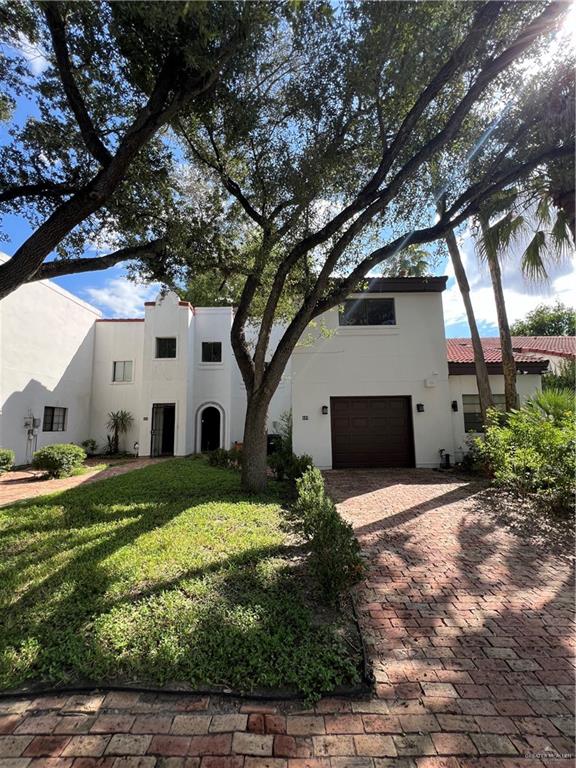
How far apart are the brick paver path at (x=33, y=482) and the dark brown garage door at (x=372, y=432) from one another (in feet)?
23.0

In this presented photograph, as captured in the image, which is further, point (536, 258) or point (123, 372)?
point (123, 372)

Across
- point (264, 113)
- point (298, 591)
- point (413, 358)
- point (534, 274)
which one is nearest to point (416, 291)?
point (413, 358)

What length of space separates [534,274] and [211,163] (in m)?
7.55

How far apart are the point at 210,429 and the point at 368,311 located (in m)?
10.3

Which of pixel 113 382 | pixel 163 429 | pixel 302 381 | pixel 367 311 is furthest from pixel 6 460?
pixel 367 311

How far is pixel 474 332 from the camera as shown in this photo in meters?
11.1

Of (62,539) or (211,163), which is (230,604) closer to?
(62,539)

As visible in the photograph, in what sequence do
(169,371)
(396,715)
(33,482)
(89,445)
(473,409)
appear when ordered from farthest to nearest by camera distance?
(89,445) < (169,371) < (473,409) < (33,482) < (396,715)

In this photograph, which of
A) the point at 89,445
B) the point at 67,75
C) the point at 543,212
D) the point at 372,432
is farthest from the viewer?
the point at 89,445

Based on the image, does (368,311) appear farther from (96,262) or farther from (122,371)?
→ (122,371)

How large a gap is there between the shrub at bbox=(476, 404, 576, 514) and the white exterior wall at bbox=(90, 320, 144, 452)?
15.0 meters

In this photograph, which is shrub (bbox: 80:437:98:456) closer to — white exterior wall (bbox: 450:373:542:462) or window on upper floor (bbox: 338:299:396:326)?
window on upper floor (bbox: 338:299:396:326)

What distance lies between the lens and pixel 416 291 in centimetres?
1238

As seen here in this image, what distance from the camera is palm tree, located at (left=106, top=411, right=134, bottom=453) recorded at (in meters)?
18.1
